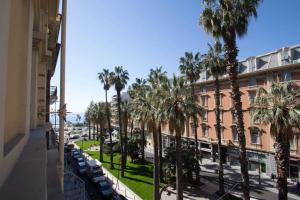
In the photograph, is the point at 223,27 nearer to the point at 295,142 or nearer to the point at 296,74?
the point at 296,74


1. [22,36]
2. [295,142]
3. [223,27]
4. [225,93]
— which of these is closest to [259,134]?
[295,142]

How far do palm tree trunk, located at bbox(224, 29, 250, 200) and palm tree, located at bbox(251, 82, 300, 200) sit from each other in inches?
103

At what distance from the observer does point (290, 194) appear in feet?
99.1

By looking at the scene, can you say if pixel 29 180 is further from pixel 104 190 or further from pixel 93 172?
pixel 93 172

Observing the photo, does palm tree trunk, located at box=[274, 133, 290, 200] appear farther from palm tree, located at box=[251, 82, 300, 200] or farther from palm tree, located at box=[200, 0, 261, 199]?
palm tree, located at box=[200, 0, 261, 199]

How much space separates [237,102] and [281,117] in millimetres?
3634

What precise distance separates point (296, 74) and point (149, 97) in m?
20.8

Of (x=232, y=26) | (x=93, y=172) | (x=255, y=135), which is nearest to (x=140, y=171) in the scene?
(x=93, y=172)

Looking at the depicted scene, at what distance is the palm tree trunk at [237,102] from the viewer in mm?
17750

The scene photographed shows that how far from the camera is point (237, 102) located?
18.2m

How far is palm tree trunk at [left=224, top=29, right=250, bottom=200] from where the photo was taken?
1775 cm

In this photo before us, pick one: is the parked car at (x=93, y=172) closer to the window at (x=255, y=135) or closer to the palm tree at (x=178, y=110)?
the palm tree at (x=178, y=110)

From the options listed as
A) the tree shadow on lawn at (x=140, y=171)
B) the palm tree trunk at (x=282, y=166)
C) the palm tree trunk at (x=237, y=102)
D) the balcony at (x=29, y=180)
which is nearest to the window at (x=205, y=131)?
the tree shadow on lawn at (x=140, y=171)

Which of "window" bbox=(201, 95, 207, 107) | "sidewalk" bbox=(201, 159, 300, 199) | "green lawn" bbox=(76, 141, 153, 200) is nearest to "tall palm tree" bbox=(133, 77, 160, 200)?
"green lawn" bbox=(76, 141, 153, 200)
